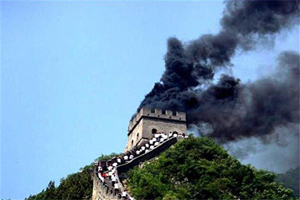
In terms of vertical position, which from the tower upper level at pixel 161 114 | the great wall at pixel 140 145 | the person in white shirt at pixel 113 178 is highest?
the tower upper level at pixel 161 114

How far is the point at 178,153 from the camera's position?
48438 millimetres

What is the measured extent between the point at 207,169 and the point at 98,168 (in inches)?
361

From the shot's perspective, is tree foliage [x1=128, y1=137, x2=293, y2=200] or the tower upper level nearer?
tree foliage [x1=128, y1=137, x2=293, y2=200]

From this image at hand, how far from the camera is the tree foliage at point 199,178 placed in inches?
1671

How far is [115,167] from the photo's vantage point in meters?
48.0

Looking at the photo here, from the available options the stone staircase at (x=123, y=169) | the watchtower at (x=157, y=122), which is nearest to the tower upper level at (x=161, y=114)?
the watchtower at (x=157, y=122)

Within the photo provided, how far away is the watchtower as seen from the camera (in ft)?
201

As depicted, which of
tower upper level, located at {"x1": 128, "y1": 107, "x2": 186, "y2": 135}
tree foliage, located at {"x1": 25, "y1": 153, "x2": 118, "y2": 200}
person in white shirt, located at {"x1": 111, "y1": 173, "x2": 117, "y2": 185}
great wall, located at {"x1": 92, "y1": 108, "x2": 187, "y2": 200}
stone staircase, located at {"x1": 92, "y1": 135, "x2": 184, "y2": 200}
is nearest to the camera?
stone staircase, located at {"x1": 92, "y1": 135, "x2": 184, "y2": 200}

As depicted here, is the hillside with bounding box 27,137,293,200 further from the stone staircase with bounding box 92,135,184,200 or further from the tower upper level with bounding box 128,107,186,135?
the tower upper level with bounding box 128,107,186,135

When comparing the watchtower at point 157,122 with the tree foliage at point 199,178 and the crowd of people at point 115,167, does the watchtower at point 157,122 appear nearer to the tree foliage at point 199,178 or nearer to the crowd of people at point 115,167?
the crowd of people at point 115,167

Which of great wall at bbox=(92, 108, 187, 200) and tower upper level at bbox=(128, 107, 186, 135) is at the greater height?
tower upper level at bbox=(128, 107, 186, 135)

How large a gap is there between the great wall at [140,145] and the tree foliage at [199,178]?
1188 mm

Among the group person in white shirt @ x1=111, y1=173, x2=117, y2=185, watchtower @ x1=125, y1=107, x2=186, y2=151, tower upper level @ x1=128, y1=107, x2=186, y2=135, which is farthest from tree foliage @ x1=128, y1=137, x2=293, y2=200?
tower upper level @ x1=128, y1=107, x2=186, y2=135

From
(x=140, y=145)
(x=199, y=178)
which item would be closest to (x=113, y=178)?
(x=199, y=178)
